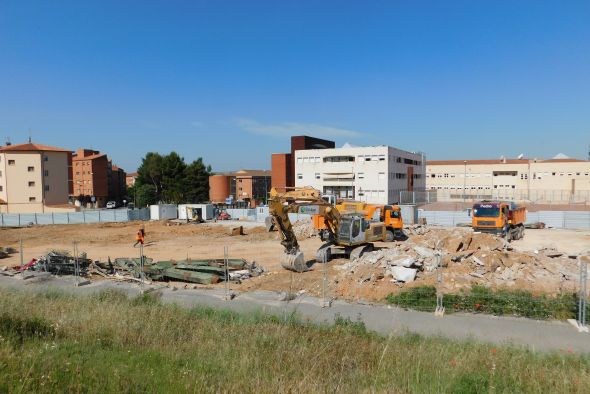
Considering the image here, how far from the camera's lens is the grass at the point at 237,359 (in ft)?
15.4

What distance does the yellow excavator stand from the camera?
17.8 m

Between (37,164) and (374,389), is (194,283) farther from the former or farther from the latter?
(37,164)

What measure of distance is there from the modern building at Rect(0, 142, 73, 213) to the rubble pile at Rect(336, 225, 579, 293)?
58.7 meters

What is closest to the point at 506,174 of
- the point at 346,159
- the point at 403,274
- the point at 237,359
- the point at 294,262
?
the point at 346,159

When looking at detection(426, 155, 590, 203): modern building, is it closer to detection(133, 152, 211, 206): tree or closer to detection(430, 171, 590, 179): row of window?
detection(430, 171, 590, 179): row of window

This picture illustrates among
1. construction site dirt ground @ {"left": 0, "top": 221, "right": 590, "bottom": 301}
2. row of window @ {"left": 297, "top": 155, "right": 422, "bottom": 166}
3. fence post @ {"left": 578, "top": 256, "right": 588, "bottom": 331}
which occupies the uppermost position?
row of window @ {"left": 297, "top": 155, "right": 422, "bottom": 166}

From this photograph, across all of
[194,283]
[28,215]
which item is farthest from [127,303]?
[28,215]

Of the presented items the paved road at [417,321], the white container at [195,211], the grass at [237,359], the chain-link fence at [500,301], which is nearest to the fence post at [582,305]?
the chain-link fence at [500,301]

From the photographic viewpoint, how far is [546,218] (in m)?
36.8

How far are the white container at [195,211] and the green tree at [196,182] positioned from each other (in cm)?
2406

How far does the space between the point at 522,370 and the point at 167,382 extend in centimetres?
501

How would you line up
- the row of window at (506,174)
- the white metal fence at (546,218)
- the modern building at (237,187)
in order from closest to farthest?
1. the white metal fence at (546,218)
2. the row of window at (506,174)
3. the modern building at (237,187)

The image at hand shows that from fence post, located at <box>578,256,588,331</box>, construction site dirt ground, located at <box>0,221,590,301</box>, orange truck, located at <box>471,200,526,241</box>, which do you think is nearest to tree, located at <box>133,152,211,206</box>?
construction site dirt ground, located at <box>0,221,590,301</box>

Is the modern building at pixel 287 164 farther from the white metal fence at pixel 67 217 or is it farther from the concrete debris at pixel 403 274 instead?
the concrete debris at pixel 403 274
